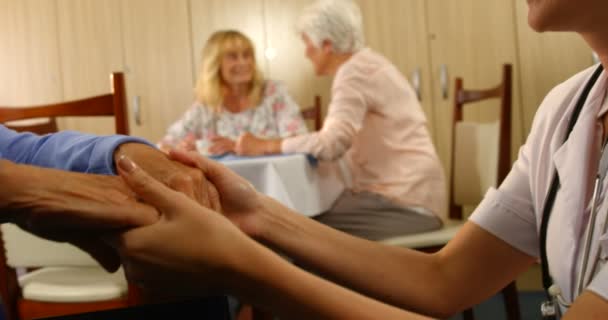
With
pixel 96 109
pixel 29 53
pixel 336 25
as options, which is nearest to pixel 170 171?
pixel 96 109

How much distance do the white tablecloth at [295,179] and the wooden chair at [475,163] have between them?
0.22 m

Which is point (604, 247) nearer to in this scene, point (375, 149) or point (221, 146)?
point (375, 149)

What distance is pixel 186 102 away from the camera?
3.30 m

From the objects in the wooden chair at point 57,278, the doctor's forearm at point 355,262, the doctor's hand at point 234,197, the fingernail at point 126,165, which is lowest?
the wooden chair at point 57,278

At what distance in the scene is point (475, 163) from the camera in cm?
213

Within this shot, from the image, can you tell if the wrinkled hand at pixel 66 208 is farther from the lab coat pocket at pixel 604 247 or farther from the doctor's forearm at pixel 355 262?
the lab coat pocket at pixel 604 247

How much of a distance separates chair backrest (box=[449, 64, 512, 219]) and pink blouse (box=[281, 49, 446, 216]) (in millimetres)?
177

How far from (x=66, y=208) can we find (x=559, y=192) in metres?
0.50

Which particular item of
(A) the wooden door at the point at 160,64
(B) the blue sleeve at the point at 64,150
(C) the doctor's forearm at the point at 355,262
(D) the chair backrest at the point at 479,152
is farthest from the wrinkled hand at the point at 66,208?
(A) the wooden door at the point at 160,64

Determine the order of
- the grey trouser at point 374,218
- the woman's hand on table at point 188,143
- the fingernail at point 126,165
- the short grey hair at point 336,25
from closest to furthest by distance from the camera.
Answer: the fingernail at point 126,165 → the grey trouser at point 374,218 → the short grey hair at point 336,25 → the woman's hand on table at point 188,143

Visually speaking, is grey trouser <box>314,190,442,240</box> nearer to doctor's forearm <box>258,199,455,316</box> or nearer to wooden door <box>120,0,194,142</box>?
doctor's forearm <box>258,199,455,316</box>

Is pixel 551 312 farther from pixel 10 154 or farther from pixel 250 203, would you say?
pixel 10 154

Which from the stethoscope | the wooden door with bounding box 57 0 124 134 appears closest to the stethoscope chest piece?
the stethoscope

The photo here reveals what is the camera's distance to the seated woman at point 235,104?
2383mm
